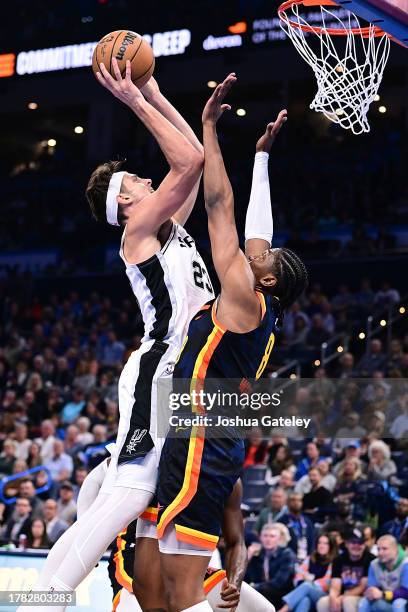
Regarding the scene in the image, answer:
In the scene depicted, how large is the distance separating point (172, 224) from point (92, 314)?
476 inches

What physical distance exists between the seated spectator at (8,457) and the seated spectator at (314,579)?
14.8 ft

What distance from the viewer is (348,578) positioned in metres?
8.41

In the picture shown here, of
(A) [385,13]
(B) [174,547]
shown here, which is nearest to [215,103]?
(A) [385,13]

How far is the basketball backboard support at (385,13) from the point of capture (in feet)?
16.2

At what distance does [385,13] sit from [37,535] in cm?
664

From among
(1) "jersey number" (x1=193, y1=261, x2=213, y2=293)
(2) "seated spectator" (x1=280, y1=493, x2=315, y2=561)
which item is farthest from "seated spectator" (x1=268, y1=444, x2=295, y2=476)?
(1) "jersey number" (x1=193, y1=261, x2=213, y2=293)

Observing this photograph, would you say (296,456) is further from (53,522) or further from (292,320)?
(292,320)

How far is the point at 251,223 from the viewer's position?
4895 millimetres

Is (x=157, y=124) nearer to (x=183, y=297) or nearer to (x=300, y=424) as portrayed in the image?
(x=183, y=297)

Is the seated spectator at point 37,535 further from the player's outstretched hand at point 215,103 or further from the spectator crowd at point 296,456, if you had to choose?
the player's outstretched hand at point 215,103

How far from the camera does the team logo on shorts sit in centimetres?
459

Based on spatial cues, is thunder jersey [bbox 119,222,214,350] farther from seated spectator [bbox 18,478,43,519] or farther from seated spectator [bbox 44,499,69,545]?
seated spectator [bbox 18,478,43,519]

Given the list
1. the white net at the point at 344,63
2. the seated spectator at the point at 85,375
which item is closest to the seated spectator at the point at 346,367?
the seated spectator at the point at 85,375

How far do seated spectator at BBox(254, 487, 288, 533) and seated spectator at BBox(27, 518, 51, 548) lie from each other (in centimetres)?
211
